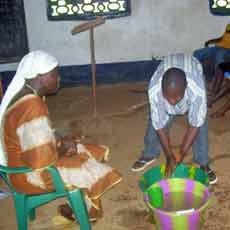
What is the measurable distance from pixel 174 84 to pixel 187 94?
0.31 metres

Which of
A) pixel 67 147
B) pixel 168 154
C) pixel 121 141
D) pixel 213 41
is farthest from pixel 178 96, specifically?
pixel 213 41

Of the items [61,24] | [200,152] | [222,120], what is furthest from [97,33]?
[200,152]

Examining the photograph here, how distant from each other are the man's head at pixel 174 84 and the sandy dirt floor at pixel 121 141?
0.99m

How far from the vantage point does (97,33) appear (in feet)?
19.2

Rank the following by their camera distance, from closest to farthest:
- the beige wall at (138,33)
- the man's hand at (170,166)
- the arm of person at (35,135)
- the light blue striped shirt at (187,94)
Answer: the arm of person at (35,135)
the light blue striped shirt at (187,94)
the man's hand at (170,166)
the beige wall at (138,33)

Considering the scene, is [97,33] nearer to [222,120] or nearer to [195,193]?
[222,120]

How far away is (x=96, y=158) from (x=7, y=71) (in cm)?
298

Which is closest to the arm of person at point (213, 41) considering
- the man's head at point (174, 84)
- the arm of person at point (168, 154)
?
the arm of person at point (168, 154)

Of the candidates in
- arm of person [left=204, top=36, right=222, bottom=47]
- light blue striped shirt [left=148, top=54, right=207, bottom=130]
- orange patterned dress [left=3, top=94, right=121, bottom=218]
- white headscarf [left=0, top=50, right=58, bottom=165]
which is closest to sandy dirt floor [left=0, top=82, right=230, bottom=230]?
orange patterned dress [left=3, top=94, right=121, bottom=218]

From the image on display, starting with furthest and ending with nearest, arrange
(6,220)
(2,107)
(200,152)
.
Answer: (200,152)
(6,220)
(2,107)

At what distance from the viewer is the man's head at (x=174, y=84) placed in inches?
112

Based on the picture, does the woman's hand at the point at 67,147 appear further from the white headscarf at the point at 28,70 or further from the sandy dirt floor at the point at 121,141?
the sandy dirt floor at the point at 121,141

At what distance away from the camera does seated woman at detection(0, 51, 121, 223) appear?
273cm

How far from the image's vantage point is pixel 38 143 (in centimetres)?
272
